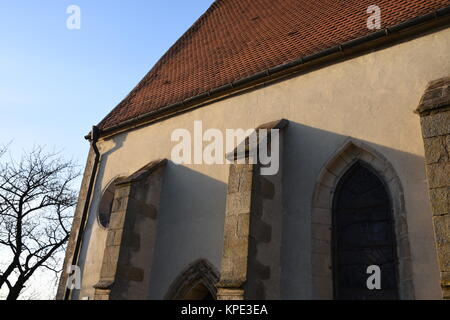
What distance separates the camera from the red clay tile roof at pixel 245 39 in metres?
7.53

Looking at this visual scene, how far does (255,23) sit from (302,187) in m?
5.40

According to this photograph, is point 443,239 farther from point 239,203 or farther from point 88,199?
point 88,199

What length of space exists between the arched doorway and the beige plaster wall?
0.39 meters

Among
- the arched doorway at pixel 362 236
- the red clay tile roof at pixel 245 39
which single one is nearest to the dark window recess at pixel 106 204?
the red clay tile roof at pixel 245 39

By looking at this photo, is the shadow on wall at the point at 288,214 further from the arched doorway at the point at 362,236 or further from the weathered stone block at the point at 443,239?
the weathered stone block at the point at 443,239

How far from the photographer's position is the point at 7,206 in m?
15.2

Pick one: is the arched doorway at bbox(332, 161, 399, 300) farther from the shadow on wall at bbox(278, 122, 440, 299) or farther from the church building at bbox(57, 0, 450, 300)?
the shadow on wall at bbox(278, 122, 440, 299)

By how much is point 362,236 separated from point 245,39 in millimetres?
5755

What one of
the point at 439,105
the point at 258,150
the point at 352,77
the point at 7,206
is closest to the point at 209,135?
the point at 258,150

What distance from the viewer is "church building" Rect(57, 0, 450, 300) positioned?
5.55 m

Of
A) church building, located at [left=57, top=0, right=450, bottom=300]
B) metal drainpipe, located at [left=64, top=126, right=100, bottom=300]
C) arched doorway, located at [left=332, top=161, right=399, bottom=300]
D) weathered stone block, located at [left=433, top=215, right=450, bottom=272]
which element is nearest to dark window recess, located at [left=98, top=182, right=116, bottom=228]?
church building, located at [left=57, top=0, right=450, bottom=300]

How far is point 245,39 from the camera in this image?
9.88 metres

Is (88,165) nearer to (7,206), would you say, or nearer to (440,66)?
(7,206)
